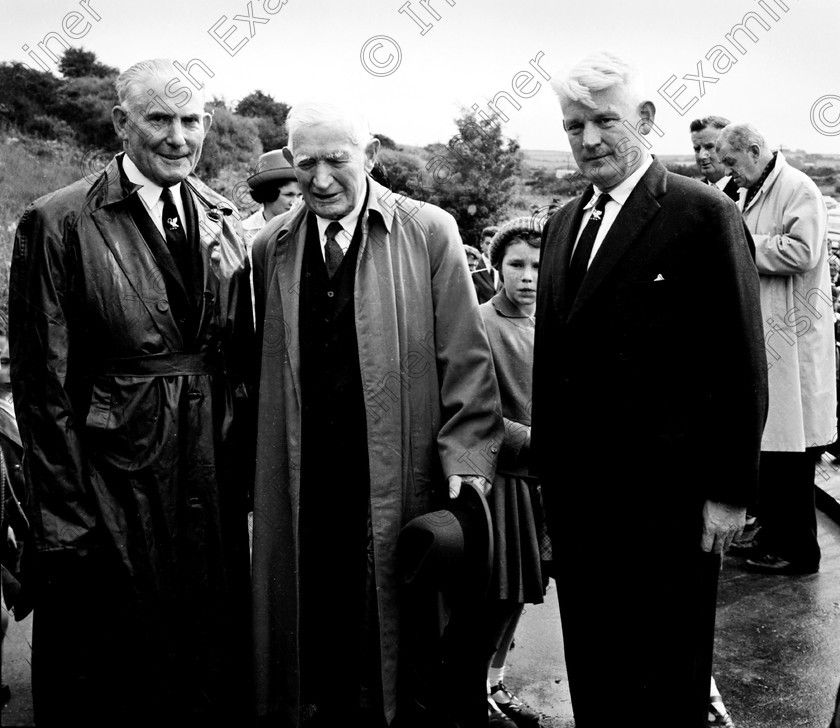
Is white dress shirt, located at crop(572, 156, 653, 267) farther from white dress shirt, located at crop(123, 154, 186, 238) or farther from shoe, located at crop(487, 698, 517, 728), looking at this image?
shoe, located at crop(487, 698, 517, 728)

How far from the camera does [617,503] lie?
261 cm

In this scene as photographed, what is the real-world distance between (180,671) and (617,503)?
1599 mm

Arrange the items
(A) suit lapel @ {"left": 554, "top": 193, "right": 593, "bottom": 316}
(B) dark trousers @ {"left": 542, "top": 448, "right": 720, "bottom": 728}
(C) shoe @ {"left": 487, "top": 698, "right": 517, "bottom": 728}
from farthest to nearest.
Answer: (C) shoe @ {"left": 487, "top": 698, "right": 517, "bottom": 728}
(A) suit lapel @ {"left": 554, "top": 193, "right": 593, "bottom": 316}
(B) dark trousers @ {"left": 542, "top": 448, "right": 720, "bottom": 728}

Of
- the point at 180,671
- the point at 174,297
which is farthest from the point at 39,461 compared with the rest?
the point at 180,671

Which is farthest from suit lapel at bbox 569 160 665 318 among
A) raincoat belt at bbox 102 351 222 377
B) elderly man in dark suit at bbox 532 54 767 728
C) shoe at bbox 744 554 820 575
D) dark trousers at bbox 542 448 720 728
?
shoe at bbox 744 554 820 575

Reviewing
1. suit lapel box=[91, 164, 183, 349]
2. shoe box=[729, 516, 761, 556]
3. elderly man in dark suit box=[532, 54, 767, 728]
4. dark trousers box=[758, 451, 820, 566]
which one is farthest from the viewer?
shoe box=[729, 516, 761, 556]

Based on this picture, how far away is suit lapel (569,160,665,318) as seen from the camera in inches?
99.3

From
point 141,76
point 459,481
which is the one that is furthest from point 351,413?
point 141,76

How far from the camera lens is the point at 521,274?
3.47 metres

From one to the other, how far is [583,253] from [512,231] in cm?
96

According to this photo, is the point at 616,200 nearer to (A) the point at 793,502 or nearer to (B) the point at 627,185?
(B) the point at 627,185

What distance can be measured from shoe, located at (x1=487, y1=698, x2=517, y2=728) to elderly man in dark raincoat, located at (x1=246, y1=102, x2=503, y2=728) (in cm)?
41

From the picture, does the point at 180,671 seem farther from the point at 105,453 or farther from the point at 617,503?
the point at 617,503

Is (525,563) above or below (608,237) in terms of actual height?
below
